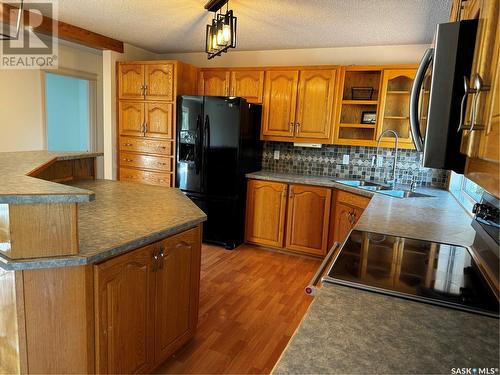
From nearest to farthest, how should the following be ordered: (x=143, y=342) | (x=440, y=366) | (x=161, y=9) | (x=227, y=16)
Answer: (x=440, y=366) → (x=143, y=342) → (x=227, y=16) → (x=161, y=9)

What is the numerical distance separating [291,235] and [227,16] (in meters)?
2.43

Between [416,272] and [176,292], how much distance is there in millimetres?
1247

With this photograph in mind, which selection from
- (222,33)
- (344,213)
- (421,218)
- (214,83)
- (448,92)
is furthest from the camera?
(214,83)

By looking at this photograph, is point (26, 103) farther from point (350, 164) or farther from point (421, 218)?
point (421, 218)

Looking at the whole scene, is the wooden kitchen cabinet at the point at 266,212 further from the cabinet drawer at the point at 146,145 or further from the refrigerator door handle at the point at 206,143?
the cabinet drawer at the point at 146,145

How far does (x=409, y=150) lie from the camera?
12.3 ft

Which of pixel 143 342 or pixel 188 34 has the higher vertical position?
pixel 188 34

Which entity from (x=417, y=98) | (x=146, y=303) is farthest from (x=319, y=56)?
(x=146, y=303)

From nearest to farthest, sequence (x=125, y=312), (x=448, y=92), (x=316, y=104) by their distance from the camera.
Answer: (x=448, y=92)
(x=125, y=312)
(x=316, y=104)

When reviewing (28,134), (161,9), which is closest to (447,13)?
(161,9)

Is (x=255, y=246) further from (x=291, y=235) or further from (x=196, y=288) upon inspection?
(x=196, y=288)

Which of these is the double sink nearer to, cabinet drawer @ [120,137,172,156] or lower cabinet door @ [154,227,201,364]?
lower cabinet door @ [154,227,201,364]

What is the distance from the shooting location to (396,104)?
3.72 meters

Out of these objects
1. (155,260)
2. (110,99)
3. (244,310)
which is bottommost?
(244,310)
